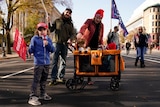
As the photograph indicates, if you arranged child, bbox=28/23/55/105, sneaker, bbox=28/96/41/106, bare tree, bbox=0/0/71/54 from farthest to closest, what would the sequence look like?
bare tree, bbox=0/0/71/54
child, bbox=28/23/55/105
sneaker, bbox=28/96/41/106

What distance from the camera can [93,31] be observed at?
8.73 m

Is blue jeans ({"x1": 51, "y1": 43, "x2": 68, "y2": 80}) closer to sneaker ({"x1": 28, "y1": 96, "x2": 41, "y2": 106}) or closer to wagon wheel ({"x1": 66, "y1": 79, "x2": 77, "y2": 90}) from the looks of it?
wagon wheel ({"x1": 66, "y1": 79, "x2": 77, "y2": 90})

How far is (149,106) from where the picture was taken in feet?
19.9

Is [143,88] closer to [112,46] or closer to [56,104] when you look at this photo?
[112,46]

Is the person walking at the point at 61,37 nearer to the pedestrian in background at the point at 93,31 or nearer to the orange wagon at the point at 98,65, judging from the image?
the pedestrian in background at the point at 93,31

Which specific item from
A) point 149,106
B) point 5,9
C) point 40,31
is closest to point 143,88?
point 149,106

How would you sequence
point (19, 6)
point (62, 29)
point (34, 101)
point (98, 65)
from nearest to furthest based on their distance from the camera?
point (34, 101), point (98, 65), point (62, 29), point (19, 6)

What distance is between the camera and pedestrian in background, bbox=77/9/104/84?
852 centimetres

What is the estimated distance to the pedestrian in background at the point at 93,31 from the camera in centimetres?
852

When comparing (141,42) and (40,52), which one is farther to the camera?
(141,42)

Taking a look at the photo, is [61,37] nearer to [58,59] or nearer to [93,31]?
[58,59]

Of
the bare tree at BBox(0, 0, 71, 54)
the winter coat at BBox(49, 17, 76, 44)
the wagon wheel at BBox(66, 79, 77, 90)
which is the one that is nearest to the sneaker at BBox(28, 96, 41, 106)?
the wagon wheel at BBox(66, 79, 77, 90)

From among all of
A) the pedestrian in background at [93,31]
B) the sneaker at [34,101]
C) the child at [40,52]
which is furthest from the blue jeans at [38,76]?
the pedestrian in background at [93,31]

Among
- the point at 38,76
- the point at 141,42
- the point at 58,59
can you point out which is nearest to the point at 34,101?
the point at 38,76
